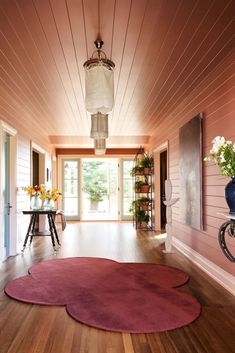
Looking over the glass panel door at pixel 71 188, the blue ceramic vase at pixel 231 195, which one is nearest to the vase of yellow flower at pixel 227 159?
the blue ceramic vase at pixel 231 195

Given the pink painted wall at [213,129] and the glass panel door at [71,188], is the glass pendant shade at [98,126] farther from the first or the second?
the glass panel door at [71,188]

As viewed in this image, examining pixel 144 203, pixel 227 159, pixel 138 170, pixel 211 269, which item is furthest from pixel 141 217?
pixel 227 159

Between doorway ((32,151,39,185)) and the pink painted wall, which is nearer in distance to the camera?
the pink painted wall

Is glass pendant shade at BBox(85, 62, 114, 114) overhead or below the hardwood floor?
overhead

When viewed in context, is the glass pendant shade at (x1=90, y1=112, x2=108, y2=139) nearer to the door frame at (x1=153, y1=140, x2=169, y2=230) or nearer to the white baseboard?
the white baseboard

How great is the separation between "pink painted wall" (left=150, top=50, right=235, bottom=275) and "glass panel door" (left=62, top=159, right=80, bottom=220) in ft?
18.7

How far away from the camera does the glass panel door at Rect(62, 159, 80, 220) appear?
33.9 feet

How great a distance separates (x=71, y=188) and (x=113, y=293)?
7345 millimetres

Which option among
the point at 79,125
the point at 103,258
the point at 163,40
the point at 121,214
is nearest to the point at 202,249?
the point at 103,258

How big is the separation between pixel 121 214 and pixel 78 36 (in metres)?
7.97

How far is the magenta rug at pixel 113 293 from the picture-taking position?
101 inches

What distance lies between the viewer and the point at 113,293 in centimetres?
320

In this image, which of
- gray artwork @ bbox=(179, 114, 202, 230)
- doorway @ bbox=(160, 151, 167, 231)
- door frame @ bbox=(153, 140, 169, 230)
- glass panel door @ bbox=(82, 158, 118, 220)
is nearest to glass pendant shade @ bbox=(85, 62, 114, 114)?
gray artwork @ bbox=(179, 114, 202, 230)

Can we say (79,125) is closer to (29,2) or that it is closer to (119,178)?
(119,178)
